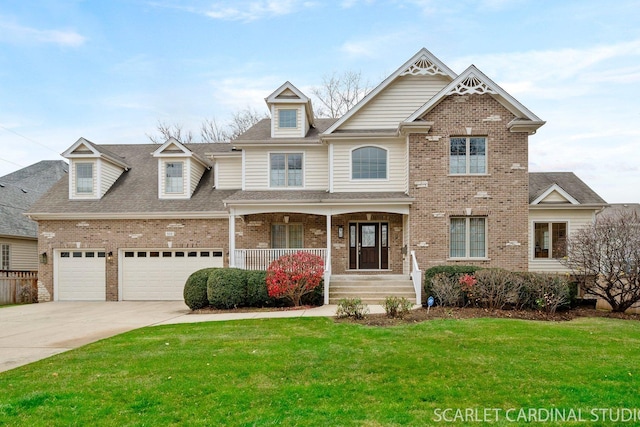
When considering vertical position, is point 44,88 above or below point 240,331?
above

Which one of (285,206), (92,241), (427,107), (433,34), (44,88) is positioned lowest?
(92,241)

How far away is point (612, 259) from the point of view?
1111 cm

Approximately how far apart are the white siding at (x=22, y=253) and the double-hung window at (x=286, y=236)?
13.1 meters

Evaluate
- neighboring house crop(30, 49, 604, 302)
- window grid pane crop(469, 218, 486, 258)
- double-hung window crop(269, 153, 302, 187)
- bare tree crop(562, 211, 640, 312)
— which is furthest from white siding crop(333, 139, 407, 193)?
bare tree crop(562, 211, 640, 312)

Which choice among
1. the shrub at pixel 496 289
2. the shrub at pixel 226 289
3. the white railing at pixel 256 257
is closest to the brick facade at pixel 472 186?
the shrub at pixel 496 289

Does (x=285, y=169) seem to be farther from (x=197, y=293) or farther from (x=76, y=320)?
(x=76, y=320)

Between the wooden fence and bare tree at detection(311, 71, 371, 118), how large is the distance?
20.9m

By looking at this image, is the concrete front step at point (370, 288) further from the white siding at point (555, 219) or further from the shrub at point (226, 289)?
the white siding at point (555, 219)

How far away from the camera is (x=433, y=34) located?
1773 centimetres

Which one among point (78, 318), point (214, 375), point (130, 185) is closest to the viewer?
point (214, 375)

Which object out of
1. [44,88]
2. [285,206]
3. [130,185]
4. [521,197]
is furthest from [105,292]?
[521,197]

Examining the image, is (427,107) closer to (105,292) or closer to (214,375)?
(214,375)

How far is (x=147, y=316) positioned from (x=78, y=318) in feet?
6.17

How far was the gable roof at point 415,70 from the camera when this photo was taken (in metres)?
15.8
